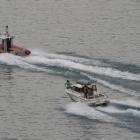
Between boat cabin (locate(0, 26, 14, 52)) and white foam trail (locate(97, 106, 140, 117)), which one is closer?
white foam trail (locate(97, 106, 140, 117))

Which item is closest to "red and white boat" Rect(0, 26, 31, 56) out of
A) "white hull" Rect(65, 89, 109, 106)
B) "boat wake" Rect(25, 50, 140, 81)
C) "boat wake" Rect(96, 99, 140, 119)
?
"boat wake" Rect(25, 50, 140, 81)

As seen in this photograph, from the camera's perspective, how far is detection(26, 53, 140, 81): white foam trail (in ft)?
408

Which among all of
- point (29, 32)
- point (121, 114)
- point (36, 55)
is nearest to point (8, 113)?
point (121, 114)

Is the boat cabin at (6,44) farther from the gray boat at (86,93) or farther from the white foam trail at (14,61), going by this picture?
the gray boat at (86,93)

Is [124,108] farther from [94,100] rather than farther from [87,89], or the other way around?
[87,89]

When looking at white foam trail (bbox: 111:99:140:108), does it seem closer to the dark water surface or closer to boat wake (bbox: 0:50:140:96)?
the dark water surface

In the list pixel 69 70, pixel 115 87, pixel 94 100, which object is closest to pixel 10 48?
pixel 69 70

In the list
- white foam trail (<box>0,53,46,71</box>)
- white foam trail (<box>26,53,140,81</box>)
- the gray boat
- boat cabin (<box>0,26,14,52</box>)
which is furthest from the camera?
boat cabin (<box>0,26,14,52</box>)

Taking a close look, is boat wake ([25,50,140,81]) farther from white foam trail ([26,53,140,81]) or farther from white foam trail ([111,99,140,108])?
white foam trail ([111,99,140,108])

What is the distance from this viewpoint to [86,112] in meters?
112

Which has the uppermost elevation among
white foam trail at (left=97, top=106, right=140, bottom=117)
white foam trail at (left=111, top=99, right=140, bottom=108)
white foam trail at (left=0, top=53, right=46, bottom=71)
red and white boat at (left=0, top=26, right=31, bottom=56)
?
red and white boat at (left=0, top=26, right=31, bottom=56)

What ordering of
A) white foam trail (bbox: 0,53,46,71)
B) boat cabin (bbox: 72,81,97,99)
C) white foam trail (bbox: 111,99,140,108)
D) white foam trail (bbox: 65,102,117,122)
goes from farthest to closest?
white foam trail (bbox: 0,53,46,71)
boat cabin (bbox: 72,81,97,99)
white foam trail (bbox: 111,99,140,108)
white foam trail (bbox: 65,102,117,122)

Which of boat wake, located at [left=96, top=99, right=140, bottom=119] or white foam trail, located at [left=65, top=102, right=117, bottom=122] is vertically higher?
boat wake, located at [left=96, top=99, right=140, bottom=119]

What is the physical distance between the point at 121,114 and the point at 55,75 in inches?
890
